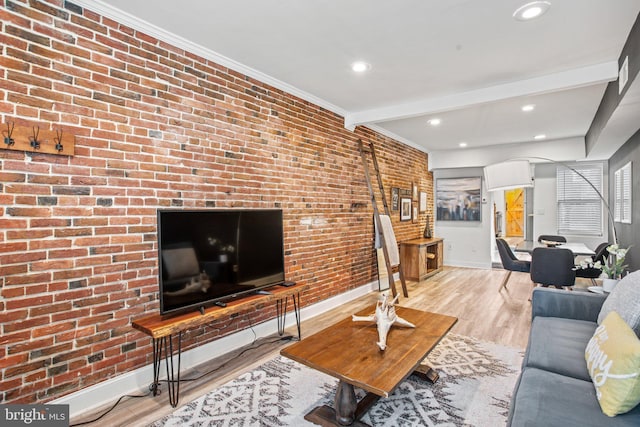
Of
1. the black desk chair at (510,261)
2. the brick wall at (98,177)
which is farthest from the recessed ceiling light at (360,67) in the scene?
the black desk chair at (510,261)

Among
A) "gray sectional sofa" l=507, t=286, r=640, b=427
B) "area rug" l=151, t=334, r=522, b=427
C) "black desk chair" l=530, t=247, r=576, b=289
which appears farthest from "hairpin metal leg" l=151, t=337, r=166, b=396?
"black desk chair" l=530, t=247, r=576, b=289

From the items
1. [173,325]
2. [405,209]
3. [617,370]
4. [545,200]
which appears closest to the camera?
[617,370]

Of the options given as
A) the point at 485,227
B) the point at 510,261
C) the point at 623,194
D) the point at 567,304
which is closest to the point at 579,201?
the point at 485,227

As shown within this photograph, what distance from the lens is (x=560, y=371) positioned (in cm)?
167

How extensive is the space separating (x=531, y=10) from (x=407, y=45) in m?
0.84

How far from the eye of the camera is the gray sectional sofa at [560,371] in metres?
1.26

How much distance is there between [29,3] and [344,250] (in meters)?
3.69

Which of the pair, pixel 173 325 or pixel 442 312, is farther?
pixel 442 312

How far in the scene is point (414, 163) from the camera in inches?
258

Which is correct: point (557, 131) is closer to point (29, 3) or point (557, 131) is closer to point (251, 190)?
point (251, 190)

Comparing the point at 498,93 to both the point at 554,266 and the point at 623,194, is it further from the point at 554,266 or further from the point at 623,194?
the point at 623,194

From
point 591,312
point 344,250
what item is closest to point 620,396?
point 591,312
